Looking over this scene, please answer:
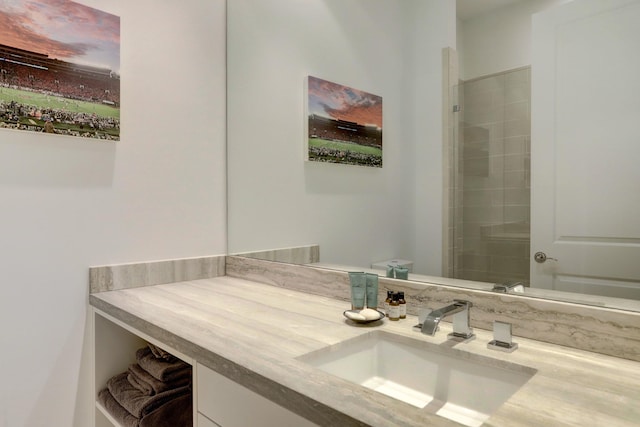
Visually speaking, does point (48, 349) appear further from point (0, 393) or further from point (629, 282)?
point (629, 282)

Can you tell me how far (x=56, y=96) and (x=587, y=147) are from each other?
1543mm

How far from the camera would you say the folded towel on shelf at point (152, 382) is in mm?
1400

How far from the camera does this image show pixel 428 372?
3.37 ft

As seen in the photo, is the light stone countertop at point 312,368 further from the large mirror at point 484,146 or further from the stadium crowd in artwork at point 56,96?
the stadium crowd in artwork at point 56,96

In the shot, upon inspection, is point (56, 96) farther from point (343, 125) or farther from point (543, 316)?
point (543, 316)

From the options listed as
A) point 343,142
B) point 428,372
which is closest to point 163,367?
→ point 428,372

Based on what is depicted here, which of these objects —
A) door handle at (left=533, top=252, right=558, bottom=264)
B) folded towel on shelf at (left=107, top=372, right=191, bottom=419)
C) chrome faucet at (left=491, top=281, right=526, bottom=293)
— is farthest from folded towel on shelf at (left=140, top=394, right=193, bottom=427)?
door handle at (left=533, top=252, right=558, bottom=264)

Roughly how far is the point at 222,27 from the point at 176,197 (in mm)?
809

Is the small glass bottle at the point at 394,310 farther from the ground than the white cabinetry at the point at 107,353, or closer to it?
farther from the ground

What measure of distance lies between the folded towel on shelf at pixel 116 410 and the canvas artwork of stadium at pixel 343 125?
110 centimetres

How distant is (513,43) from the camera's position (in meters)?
1.05

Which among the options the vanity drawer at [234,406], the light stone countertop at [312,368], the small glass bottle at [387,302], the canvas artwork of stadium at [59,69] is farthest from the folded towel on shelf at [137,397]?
the canvas artwork of stadium at [59,69]

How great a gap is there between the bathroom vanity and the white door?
0.67 ft

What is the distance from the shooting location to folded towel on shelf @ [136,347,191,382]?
1394mm
